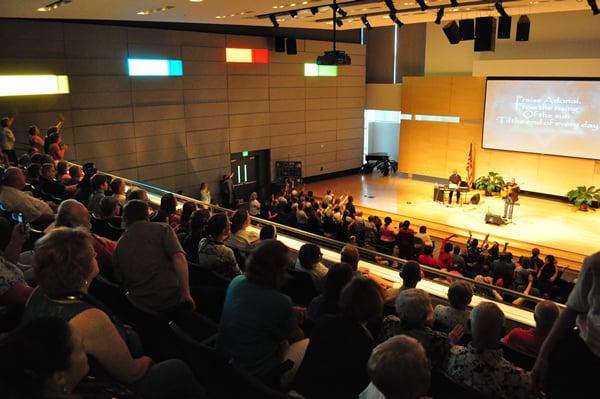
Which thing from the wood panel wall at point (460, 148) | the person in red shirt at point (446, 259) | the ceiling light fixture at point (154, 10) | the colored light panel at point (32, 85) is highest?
the ceiling light fixture at point (154, 10)

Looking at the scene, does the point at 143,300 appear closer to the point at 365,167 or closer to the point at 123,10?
the point at 123,10

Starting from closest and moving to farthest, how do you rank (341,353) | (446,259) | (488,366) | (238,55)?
(341,353), (488,366), (446,259), (238,55)

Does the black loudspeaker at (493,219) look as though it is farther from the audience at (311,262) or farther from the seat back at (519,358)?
the seat back at (519,358)

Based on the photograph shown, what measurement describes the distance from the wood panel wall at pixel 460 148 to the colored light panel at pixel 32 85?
11196 mm

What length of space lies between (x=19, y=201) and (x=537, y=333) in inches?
163

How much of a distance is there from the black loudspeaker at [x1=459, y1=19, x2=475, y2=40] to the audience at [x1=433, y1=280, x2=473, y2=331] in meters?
8.47

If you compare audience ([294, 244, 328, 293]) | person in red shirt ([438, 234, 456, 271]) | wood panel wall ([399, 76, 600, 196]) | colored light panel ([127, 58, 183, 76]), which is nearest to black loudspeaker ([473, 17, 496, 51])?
person in red shirt ([438, 234, 456, 271])

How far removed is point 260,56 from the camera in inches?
611

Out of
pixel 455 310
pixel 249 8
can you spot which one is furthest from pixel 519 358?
pixel 249 8

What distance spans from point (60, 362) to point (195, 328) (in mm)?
1421

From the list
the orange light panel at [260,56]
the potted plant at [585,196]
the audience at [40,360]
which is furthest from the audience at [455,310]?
the orange light panel at [260,56]

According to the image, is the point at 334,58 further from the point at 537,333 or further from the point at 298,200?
the point at 537,333

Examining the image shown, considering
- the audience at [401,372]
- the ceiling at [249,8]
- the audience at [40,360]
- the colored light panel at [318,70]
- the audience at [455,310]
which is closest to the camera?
the audience at [40,360]

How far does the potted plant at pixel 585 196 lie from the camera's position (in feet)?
44.1
